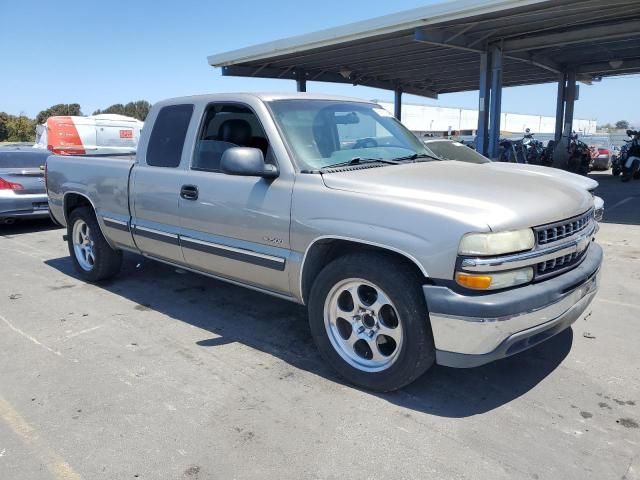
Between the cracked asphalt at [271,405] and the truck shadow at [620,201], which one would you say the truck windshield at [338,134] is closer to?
the cracked asphalt at [271,405]

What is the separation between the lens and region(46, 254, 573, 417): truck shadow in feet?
11.0

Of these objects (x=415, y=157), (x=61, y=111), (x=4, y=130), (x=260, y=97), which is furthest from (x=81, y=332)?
(x=61, y=111)

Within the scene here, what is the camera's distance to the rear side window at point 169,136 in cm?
452

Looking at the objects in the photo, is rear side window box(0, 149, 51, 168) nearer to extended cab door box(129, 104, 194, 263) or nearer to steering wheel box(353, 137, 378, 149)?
extended cab door box(129, 104, 194, 263)

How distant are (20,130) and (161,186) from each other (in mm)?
47791

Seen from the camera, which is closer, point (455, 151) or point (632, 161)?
point (455, 151)

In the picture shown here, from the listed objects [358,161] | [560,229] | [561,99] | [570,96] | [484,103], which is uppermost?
[570,96]

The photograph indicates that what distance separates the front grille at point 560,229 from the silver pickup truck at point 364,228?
12 mm

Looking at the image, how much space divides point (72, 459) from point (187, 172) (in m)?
2.34

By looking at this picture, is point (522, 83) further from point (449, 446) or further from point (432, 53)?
point (449, 446)

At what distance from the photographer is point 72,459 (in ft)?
9.07

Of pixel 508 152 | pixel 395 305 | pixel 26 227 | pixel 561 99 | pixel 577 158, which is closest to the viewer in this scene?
pixel 395 305

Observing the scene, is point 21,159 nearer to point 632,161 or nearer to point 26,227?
point 26,227

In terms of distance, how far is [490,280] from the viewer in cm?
283
